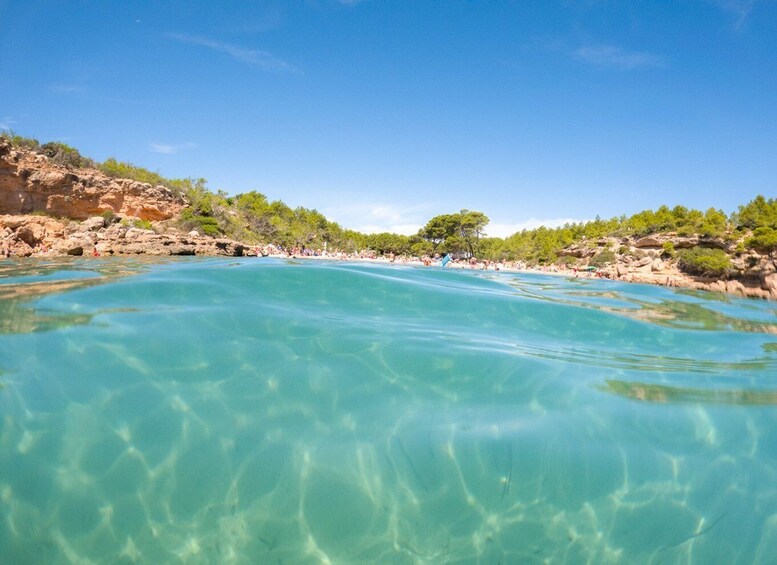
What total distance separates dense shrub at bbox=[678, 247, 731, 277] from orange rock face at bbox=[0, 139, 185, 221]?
35846 millimetres

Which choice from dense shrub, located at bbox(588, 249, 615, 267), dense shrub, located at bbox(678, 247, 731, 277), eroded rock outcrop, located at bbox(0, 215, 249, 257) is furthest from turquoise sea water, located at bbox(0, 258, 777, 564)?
dense shrub, located at bbox(588, 249, 615, 267)

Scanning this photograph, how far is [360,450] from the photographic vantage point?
2.51 meters

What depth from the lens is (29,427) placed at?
255cm

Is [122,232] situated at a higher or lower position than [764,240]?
lower

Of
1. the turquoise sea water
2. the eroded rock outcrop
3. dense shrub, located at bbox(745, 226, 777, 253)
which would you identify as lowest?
the turquoise sea water

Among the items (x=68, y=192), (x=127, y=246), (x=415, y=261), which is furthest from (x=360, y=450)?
(x=68, y=192)

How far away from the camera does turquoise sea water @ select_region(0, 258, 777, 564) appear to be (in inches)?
83.8

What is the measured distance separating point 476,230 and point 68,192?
130 feet

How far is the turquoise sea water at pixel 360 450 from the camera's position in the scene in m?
2.13

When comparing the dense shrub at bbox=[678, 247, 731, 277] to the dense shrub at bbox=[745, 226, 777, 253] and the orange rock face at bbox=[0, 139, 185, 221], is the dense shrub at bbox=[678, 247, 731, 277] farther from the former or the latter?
the orange rock face at bbox=[0, 139, 185, 221]

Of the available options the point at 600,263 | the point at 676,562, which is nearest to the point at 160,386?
the point at 676,562

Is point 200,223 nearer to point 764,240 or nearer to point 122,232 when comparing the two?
point 122,232

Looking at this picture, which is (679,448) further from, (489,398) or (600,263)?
(600,263)

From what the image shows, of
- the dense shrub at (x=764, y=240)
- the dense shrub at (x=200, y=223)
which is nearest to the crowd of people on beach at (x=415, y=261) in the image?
the dense shrub at (x=200, y=223)
